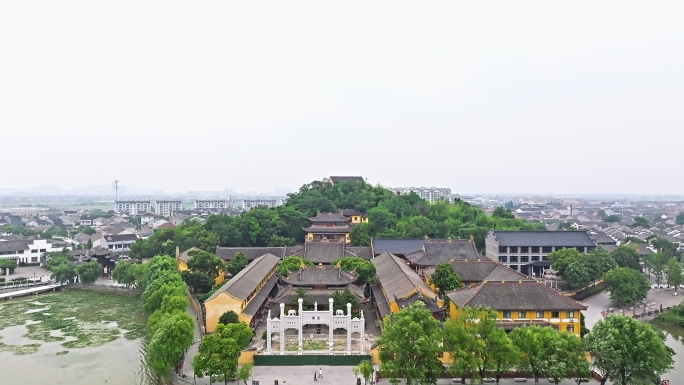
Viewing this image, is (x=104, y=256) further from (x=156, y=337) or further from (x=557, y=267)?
(x=557, y=267)

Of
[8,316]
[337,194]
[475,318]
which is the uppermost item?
[337,194]

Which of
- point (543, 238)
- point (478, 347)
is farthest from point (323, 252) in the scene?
point (478, 347)

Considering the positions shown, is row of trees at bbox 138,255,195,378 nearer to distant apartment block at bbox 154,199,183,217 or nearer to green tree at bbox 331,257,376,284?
green tree at bbox 331,257,376,284

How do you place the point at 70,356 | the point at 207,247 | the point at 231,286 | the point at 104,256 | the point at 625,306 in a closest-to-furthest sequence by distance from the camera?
the point at 70,356 → the point at 231,286 → the point at 625,306 → the point at 207,247 → the point at 104,256

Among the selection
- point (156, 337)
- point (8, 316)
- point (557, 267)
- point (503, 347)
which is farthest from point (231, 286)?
point (557, 267)

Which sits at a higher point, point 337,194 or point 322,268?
point 337,194

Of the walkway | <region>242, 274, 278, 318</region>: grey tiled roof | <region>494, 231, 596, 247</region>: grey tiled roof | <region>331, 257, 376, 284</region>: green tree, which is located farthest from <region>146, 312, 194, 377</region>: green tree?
<region>494, 231, 596, 247</region>: grey tiled roof
